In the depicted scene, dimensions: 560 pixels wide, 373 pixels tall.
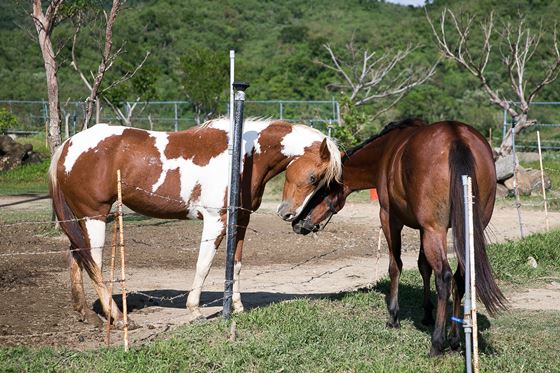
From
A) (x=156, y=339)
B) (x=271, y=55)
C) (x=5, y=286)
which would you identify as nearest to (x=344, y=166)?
(x=156, y=339)

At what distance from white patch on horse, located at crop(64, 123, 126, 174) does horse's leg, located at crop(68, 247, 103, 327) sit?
0.85 meters

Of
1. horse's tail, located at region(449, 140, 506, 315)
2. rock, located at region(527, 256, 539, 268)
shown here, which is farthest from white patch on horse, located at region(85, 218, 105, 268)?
rock, located at region(527, 256, 539, 268)

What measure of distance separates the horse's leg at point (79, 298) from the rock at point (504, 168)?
1286 centimetres

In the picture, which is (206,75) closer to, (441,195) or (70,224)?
(70,224)

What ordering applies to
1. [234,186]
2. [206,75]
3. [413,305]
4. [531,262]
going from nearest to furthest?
1. [234,186]
2. [413,305]
3. [531,262]
4. [206,75]

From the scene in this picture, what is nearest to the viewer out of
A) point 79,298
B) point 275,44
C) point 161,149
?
point 79,298

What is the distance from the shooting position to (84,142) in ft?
24.2

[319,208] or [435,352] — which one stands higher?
[319,208]

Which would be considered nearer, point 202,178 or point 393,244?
point 393,244

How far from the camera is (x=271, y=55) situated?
45.5 m

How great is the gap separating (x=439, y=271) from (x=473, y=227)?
451 millimetres

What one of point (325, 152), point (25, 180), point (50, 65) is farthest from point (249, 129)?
point (25, 180)

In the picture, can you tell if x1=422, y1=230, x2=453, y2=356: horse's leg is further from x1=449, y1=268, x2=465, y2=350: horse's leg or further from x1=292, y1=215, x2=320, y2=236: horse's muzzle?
x1=292, y1=215, x2=320, y2=236: horse's muzzle

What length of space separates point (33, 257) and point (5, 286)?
1.89 meters
